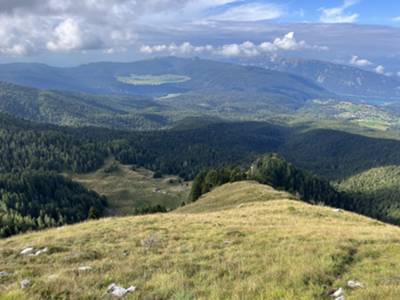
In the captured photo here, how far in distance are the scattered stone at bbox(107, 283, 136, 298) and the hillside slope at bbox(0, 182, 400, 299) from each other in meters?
0.26

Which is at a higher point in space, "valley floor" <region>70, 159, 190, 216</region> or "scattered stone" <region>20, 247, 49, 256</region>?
"scattered stone" <region>20, 247, 49, 256</region>

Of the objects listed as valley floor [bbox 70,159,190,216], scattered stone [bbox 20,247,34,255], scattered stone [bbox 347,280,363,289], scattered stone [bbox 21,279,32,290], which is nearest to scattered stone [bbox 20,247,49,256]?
scattered stone [bbox 20,247,34,255]

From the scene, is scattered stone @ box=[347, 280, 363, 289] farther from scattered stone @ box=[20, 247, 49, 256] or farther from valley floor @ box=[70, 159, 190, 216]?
valley floor @ box=[70, 159, 190, 216]

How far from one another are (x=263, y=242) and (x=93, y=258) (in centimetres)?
1015

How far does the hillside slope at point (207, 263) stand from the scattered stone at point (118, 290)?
261mm

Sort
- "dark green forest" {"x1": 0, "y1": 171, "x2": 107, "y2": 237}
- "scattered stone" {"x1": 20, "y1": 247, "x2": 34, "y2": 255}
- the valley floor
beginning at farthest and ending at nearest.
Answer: the valley floor → "dark green forest" {"x1": 0, "y1": 171, "x2": 107, "y2": 237} → "scattered stone" {"x1": 20, "y1": 247, "x2": 34, "y2": 255}

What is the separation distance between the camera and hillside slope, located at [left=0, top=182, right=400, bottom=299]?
1406 centimetres

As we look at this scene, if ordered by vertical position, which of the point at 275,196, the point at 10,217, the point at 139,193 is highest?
the point at 275,196

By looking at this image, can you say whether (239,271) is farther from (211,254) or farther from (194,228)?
(194,228)

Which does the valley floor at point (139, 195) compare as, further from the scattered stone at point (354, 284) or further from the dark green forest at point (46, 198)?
the scattered stone at point (354, 284)

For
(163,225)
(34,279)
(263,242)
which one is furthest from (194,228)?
(34,279)

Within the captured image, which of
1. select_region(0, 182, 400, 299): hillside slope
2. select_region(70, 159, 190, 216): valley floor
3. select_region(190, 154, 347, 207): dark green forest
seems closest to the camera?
select_region(0, 182, 400, 299): hillside slope

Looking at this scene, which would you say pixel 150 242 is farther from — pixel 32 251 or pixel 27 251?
pixel 27 251

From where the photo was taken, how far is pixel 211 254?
68.0 ft
